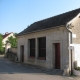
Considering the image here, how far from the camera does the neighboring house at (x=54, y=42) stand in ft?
51.4

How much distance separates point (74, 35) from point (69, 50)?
1.37 metres

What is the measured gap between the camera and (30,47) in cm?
2269

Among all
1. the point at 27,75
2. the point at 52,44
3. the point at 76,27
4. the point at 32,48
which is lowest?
the point at 27,75

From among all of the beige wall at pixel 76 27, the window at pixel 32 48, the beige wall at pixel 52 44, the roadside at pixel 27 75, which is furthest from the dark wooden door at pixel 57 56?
the window at pixel 32 48

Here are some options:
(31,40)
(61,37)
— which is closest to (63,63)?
(61,37)

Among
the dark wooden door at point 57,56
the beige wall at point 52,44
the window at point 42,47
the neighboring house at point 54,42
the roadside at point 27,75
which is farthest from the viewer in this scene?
the window at point 42,47

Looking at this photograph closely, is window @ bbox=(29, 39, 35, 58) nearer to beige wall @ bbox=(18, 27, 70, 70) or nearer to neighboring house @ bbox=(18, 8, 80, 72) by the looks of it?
neighboring house @ bbox=(18, 8, 80, 72)

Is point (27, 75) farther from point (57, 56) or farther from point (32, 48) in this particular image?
point (32, 48)

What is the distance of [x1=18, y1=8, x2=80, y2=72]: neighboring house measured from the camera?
15.7 m

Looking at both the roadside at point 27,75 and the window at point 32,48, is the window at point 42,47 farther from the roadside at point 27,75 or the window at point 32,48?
the roadside at point 27,75

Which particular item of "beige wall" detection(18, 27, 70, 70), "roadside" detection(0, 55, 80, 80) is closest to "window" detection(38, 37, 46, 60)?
"beige wall" detection(18, 27, 70, 70)

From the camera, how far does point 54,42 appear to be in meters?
17.3

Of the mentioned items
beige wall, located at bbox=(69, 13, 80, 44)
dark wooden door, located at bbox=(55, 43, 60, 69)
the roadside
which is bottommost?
the roadside

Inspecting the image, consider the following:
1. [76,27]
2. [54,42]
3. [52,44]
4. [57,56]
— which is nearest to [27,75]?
[57,56]
